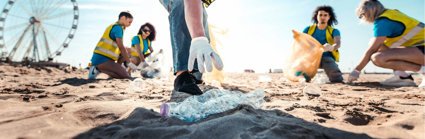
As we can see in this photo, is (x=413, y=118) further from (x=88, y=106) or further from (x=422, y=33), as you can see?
(x=422, y=33)

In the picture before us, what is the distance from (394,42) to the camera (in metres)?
3.03

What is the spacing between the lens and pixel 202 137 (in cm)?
76

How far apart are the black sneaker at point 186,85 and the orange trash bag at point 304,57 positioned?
2.59 m

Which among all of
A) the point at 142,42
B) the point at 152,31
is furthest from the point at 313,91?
the point at 152,31

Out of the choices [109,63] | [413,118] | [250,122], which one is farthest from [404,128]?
[109,63]

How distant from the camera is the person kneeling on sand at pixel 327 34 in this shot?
3929 millimetres

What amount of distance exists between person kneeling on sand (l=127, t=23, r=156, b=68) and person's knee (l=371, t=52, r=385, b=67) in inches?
174

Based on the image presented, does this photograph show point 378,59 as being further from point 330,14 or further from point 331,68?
point 330,14

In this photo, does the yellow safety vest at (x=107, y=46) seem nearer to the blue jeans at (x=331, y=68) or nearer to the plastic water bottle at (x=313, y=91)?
the plastic water bottle at (x=313, y=91)

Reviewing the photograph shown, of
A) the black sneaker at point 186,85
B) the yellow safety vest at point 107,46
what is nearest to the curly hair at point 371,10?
the black sneaker at point 186,85

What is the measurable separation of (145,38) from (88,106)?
14.9 feet

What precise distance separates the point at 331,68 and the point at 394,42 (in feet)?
3.49

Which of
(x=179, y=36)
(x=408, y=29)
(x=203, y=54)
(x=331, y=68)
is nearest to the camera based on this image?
(x=203, y=54)

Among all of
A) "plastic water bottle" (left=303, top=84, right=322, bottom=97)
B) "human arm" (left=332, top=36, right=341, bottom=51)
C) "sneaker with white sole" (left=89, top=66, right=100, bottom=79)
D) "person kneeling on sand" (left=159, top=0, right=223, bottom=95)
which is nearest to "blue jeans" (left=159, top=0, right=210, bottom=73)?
"person kneeling on sand" (left=159, top=0, right=223, bottom=95)
